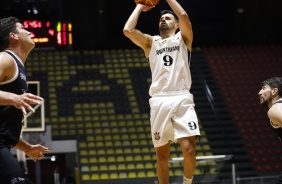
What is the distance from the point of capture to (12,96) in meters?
3.41

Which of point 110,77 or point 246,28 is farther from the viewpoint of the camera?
point 246,28

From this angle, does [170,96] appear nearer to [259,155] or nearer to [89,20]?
[259,155]

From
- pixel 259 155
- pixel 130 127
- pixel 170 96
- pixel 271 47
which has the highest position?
pixel 271 47

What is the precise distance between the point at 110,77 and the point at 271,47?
6588 mm

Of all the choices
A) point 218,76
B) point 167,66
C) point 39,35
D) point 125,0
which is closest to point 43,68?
point 39,35

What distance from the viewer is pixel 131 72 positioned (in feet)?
60.0

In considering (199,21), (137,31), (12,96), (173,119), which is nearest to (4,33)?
(12,96)

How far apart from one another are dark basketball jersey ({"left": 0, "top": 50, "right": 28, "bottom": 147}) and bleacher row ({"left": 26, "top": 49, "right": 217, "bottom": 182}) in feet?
34.7

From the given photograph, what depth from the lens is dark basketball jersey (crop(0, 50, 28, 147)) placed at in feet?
12.2

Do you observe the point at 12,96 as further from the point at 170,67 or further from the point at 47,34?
the point at 47,34

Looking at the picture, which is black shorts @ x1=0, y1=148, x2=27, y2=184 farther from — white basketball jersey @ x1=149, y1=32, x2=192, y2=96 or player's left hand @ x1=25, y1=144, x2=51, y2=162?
white basketball jersey @ x1=149, y1=32, x2=192, y2=96

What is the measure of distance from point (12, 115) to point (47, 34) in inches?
508

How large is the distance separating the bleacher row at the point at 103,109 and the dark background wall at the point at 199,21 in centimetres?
67

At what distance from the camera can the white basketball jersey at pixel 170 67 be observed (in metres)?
5.39
